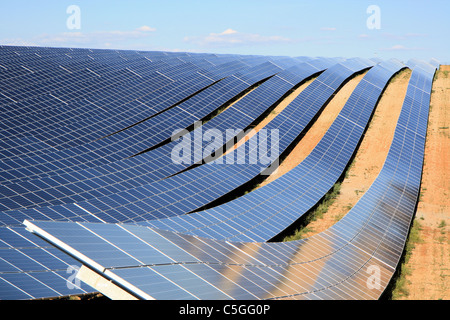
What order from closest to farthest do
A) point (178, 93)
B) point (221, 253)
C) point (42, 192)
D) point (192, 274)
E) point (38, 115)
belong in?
point (192, 274), point (221, 253), point (42, 192), point (38, 115), point (178, 93)

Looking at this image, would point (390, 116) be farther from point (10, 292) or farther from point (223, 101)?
point (10, 292)

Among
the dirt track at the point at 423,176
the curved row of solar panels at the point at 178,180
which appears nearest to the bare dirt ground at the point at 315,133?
the dirt track at the point at 423,176

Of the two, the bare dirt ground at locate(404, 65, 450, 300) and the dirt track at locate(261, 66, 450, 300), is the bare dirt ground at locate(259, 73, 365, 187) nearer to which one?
the dirt track at locate(261, 66, 450, 300)

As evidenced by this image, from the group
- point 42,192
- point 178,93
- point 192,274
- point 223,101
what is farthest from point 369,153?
point 192,274

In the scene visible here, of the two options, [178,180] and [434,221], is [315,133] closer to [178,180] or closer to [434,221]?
[434,221]

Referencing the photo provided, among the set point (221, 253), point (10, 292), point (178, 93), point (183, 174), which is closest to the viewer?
point (10, 292)

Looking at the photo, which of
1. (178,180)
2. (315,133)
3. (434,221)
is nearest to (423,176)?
(434,221)

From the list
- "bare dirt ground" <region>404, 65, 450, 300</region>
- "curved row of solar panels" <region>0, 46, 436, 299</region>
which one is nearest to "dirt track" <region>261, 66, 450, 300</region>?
"bare dirt ground" <region>404, 65, 450, 300</region>

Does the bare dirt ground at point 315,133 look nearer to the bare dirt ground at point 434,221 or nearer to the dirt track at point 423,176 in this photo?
the dirt track at point 423,176
